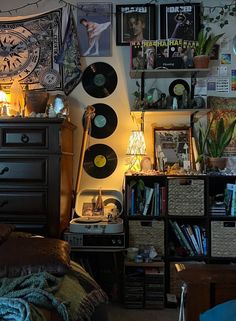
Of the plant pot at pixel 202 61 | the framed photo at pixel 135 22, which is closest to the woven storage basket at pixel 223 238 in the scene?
the plant pot at pixel 202 61

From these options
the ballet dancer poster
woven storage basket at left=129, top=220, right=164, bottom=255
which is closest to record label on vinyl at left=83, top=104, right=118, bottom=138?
the ballet dancer poster

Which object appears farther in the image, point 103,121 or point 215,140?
point 103,121

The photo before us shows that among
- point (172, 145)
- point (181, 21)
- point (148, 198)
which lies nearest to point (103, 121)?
point (172, 145)

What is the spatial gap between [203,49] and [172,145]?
811mm

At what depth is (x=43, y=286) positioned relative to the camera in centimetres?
121

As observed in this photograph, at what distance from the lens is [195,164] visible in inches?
119

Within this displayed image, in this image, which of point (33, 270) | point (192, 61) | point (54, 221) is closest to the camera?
point (33, 270)

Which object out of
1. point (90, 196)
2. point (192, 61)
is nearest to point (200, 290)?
point (90, 196)

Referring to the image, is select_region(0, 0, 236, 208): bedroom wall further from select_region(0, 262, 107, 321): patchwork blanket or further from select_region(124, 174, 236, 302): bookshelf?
select_region(0, 262, 107, 321): patchwork blanket

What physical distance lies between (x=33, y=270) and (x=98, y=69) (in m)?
2.17

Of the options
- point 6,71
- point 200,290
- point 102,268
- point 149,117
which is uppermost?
point 6,71

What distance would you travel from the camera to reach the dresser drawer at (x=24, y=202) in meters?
2.57

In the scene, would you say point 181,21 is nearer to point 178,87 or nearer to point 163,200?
point 178,87

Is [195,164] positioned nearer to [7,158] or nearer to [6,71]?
[7,158]
